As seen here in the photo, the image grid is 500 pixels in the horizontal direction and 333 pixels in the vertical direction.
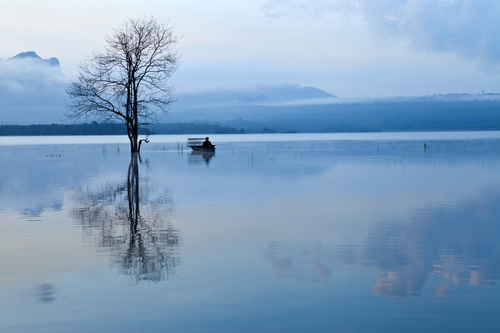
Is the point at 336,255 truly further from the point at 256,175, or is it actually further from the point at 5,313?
the point at 256,175

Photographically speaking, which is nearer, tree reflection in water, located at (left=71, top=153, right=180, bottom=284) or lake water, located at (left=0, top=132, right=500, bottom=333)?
lake water, located at (left=0, top=132, right=500, bottom=333)

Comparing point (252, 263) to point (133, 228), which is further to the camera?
point (133, 228)

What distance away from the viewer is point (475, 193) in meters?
22.9

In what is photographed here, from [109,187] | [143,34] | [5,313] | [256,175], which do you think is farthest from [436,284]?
[143,34]

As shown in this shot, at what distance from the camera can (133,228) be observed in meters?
15.1

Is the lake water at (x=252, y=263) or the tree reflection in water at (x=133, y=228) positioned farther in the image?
the tree reflection in water at (x=133, y=228)

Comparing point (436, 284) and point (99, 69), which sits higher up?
point (99, 69)

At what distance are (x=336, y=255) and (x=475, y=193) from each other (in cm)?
1347

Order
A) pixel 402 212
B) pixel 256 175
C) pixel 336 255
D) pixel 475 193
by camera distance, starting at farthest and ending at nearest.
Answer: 1. pixel 256 175
2. pixel 475 193
3. pixel 402 212
4. pixel 336 255

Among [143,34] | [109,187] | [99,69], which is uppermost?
[143,34]

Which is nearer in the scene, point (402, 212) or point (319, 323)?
point (319, 323)

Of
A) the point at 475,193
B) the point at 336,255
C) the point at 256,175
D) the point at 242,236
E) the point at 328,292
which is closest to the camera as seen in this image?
the point at 328,292

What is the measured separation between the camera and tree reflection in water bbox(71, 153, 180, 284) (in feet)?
35.5

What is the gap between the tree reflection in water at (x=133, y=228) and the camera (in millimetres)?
10812
